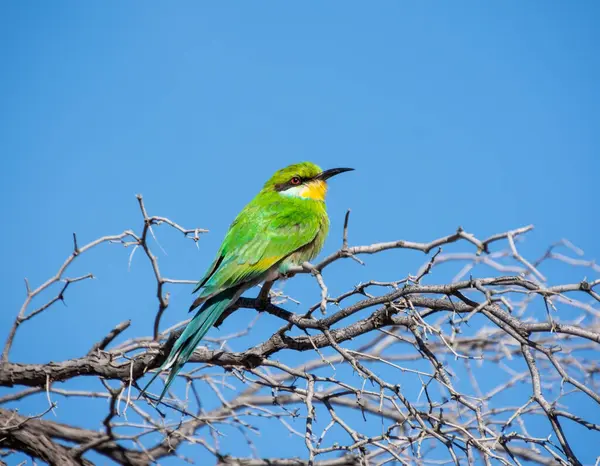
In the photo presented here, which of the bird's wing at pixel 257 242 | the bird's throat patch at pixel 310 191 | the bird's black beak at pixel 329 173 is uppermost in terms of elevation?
the bird's black beak at pixel 329 173

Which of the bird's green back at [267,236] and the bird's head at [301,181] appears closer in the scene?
the bird's green back at [267,236]

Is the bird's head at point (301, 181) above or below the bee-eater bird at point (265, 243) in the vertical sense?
above

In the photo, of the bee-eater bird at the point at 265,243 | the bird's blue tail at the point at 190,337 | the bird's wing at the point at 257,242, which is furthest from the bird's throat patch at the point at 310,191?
the bird's blue tail at the point at 190,337

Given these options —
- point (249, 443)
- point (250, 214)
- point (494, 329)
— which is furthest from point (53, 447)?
point (494, 329)

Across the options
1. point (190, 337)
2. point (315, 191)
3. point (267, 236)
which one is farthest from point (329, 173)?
point (190, 337)

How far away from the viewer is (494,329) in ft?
15.4

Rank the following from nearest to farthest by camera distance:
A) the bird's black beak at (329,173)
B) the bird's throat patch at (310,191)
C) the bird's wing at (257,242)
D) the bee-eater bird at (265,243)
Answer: the bee-eater bird at (265,243), the bird's wing at (257,242), the bird's throat patch at (310,191), the bird's black beak at (329,173)

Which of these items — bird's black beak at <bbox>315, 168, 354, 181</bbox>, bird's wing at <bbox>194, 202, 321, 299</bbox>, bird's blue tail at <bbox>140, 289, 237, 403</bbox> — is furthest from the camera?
bird's black beak at <bbox>315, 168, 354, 181</bbox>

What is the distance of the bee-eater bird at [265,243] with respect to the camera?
3549 mm

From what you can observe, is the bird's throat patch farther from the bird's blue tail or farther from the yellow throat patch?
the bird's blue tail

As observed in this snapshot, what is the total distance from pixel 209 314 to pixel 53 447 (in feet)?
3.70

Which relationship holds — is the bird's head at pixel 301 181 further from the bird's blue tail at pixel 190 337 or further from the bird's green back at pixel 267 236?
the bird's blue tail at pixel 190 337

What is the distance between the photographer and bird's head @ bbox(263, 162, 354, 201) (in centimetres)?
489

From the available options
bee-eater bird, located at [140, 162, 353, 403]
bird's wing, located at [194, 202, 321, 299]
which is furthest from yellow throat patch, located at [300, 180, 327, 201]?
bird's wing, located at [194, 202, 321, 299]
